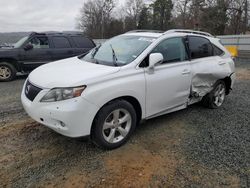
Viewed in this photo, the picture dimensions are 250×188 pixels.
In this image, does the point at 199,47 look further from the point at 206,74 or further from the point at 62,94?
the point at 62,94

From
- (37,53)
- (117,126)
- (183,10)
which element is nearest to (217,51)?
(117,126)

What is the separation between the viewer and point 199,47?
504 centimetres

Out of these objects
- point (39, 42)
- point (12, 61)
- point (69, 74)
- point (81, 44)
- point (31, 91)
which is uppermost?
point (39, 42)

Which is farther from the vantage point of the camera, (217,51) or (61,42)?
(61,42)

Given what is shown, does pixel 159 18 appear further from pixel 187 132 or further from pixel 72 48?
pixel 187 132

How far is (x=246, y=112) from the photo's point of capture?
545cm

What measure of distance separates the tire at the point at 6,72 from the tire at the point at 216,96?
6.79m

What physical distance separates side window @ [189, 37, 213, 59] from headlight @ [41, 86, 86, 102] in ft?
8.24

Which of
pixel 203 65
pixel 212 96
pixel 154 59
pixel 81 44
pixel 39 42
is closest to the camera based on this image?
pixel 154 59

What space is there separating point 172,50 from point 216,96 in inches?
72.2

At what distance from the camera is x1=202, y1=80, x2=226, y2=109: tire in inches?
213

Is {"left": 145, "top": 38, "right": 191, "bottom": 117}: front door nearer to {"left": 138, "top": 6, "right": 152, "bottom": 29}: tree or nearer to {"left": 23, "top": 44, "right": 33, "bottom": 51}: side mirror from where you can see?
{"left": 23, "top": 44, "right": 33, "bottom": 51}: side mirror

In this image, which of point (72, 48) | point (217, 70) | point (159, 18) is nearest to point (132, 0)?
point (159, 18)

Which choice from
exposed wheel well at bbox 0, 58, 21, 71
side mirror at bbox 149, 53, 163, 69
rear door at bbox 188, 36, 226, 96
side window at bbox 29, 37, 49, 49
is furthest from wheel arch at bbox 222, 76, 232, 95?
exposed wheel well at bbox 0, 58, 21, 71
